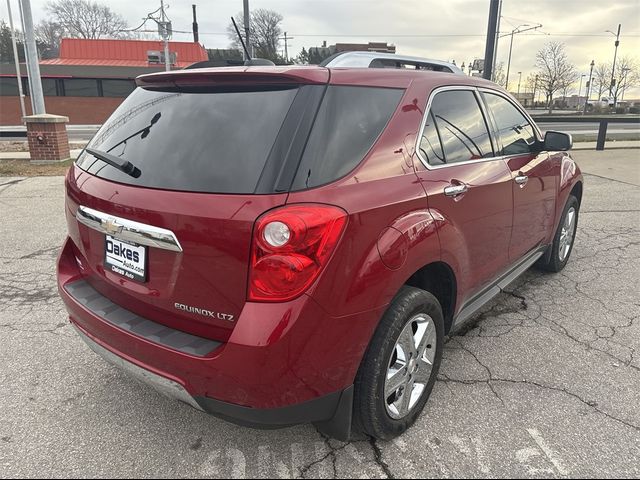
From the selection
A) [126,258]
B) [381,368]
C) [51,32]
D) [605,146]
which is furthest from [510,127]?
[51,32]

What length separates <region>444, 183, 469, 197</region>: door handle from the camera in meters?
2.49

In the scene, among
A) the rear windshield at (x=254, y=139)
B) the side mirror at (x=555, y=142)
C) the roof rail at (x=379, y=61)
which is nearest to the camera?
the rear windshield at (x=254, y=139)

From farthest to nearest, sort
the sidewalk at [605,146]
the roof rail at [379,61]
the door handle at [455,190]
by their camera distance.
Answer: the sidewalk at [605,146] → the roof rail at [379,61] → the door handle at [455,190]

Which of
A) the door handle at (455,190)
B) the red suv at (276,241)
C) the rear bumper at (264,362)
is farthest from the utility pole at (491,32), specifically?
the rear bumper at (264,362)

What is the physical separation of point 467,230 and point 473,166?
0.41 meters

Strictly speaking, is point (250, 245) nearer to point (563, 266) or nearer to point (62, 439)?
point (62, 439)

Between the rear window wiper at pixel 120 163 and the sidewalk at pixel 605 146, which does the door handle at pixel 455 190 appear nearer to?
the rear window wiper at pixel 120 163

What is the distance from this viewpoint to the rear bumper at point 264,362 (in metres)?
1.80

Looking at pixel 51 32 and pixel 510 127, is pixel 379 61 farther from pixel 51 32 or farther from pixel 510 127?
pixel 51 32

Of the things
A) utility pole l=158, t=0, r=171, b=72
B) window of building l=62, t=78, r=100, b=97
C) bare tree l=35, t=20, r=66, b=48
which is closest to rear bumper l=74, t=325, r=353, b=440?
utility pole l=158, t=0, r=171, b=72

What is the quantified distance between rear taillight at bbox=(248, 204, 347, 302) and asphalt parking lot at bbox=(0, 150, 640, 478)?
3.03ft

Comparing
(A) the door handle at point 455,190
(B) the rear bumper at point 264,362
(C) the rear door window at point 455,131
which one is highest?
(C) the rear door window at point 455,131

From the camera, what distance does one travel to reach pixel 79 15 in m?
62.0

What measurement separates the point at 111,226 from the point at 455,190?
5.53 ft
